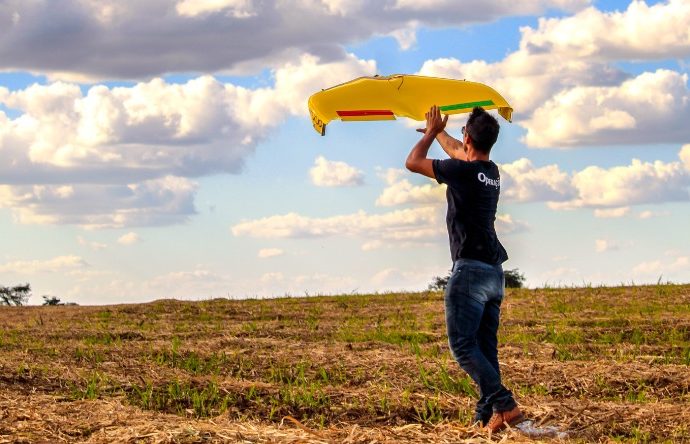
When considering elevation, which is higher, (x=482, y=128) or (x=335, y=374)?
(x=482, y=128)

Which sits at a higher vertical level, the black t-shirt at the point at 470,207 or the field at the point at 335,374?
the black t-shirt at the point at 470,207

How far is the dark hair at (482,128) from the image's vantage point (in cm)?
781

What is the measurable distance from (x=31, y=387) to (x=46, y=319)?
8.42 m

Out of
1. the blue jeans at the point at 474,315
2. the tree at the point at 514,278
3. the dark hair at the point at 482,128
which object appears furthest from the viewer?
the tree at the point at 514,278

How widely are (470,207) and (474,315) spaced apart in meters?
0.80

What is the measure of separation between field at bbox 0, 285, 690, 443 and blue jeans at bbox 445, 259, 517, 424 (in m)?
0.33

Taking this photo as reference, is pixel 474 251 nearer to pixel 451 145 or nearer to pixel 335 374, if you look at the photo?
pixel 451 145

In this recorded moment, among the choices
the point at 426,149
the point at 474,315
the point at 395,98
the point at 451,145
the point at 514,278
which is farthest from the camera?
the point at 514,278

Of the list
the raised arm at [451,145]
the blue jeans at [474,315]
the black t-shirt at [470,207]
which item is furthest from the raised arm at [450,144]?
the blue jeans at [474,315]

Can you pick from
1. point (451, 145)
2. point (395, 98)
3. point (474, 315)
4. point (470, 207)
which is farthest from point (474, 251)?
point (395, 98)

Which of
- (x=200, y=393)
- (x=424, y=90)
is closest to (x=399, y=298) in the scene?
(x=200, y=393)

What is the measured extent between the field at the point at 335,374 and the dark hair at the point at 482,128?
2168 mm

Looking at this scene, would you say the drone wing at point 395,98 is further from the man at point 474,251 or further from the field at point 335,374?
the field at point 335,374

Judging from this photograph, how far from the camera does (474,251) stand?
7.74 metres
